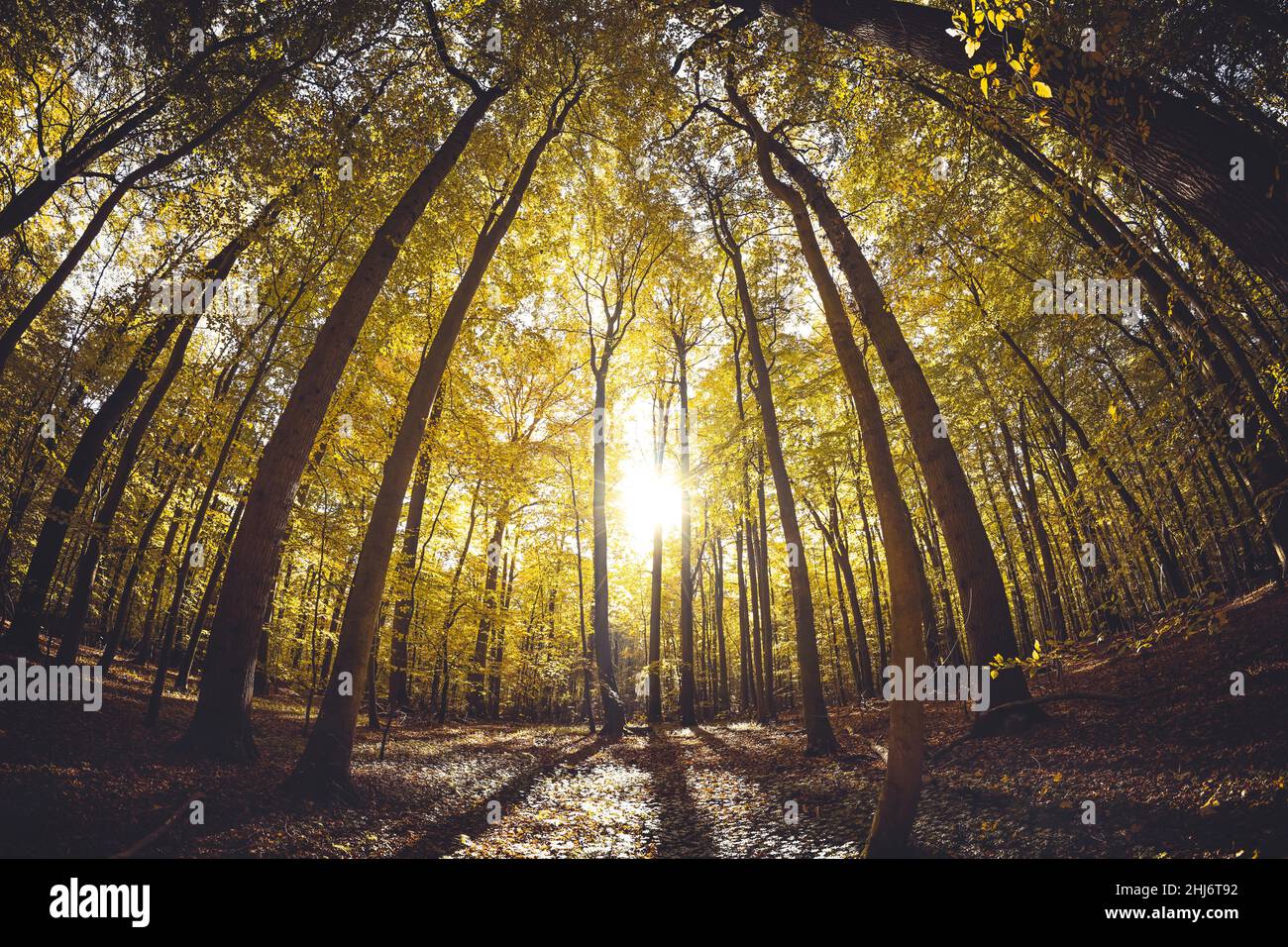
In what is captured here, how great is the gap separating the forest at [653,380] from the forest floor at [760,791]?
0.05m

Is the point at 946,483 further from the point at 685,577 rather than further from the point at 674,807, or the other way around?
the point at 685,577

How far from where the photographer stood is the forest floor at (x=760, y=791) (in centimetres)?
357

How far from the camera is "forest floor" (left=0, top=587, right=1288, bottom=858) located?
3570 millimetres

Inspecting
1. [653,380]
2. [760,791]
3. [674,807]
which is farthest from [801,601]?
[653,380]

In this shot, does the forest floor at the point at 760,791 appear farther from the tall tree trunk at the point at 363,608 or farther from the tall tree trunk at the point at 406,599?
the tall tree trunk at the point at 406,599

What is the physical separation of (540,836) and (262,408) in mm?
13230

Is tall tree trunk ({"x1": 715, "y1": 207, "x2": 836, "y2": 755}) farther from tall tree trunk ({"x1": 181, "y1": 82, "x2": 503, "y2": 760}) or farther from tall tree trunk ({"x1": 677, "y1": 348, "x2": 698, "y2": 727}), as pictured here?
tall tree trunk ({"x1": 181, "y1": 82, "x2": 503, "y2": 760})

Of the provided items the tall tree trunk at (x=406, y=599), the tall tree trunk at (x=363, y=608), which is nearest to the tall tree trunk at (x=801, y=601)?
the tall tree trunk at (x=363, y=608)

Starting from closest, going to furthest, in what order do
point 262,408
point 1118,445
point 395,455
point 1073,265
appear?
point 1118,445 < point 395,455 < point 1073,265 < point 262,408

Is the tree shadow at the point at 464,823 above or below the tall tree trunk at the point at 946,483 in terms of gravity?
below

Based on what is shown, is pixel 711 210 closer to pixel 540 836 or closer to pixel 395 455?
pixel 395 455
